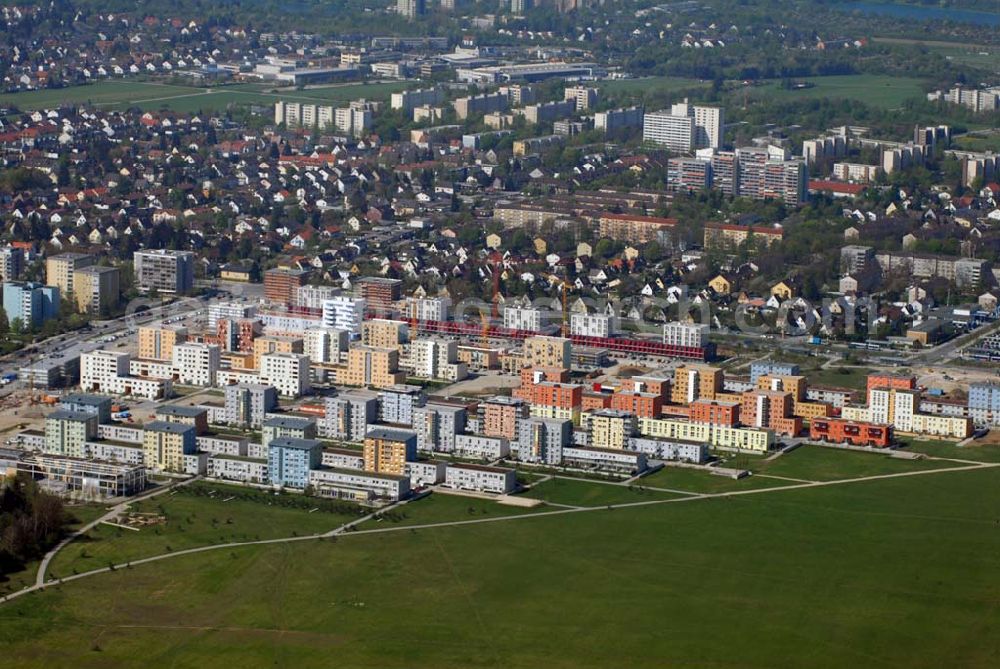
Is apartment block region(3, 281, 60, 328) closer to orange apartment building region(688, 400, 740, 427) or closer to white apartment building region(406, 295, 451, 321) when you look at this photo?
white apartment building region(406, 295, 451, 321)

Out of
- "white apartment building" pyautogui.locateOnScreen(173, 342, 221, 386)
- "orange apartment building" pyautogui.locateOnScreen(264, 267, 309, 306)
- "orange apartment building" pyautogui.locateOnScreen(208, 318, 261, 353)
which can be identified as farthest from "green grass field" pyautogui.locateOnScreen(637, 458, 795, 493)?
"orange apartment building" pyautogui.locateOnScreen(264, 267, 309, 306)

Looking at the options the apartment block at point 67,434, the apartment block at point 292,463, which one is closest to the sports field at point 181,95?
the apartment block at point 67,434

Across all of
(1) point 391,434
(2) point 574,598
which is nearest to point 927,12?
(1) point 391,434

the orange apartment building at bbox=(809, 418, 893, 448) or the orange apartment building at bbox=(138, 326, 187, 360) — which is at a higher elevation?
the orange apartment building at bbox=(138, 326, 187, 360)

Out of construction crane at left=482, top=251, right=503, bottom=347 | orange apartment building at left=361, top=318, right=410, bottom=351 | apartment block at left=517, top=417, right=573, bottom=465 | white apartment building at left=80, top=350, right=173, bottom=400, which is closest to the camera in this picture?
apartment block at left=517, top=417, right=573, bottom=465

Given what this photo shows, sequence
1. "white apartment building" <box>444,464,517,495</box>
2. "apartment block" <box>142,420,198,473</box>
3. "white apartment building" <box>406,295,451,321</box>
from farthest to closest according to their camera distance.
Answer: "white apartment building" <box>406,295,451,321</box>
"apartment block" <box>142,420,198,473</box>
"white apartment building" <box>444,464,517,495</box>

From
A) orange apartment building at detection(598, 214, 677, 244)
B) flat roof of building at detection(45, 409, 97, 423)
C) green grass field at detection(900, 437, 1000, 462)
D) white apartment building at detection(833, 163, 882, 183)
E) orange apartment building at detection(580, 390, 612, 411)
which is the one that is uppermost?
white apartment building at detection(833, 163, 882, 183)

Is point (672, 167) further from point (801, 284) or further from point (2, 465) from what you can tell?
point (2, 465)
